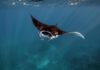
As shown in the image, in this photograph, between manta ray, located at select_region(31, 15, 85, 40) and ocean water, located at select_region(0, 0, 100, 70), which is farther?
ocean water, located at select_region(0, 0, 100, 70)

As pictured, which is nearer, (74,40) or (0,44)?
(0,44)

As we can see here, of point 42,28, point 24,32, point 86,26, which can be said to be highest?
point 42,28

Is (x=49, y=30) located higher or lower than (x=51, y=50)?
higher

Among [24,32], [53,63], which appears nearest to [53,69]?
[53,63]

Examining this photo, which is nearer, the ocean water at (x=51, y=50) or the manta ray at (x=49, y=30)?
the manta ray at (x=49, y=30)

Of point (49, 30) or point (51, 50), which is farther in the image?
point (51, 50)

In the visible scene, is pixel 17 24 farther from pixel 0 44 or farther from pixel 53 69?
pixel 53 69

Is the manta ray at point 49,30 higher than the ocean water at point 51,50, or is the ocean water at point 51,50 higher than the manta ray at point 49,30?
the manta ray at point 49,30

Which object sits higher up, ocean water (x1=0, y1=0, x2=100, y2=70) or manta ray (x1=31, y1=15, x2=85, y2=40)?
manta ray (x1=31, y1=15, x2=85, y2=40)

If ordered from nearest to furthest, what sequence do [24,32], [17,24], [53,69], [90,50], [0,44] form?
[53,69]
[90,50]
[0,44]
[17,24]
[24,32]

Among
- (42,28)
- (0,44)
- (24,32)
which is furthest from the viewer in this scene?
(24,32)

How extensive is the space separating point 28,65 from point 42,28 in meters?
10.6

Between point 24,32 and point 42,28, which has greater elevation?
point 42,28

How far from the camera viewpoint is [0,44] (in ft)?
88.3
